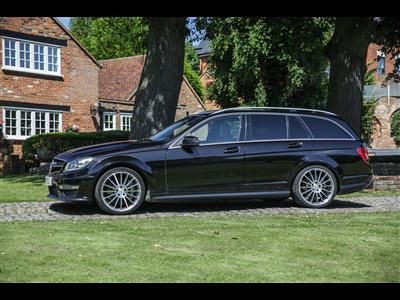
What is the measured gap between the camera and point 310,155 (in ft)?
32.6

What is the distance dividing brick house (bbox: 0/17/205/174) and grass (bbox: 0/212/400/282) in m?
17.3

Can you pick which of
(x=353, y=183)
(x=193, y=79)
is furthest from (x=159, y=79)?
(x=193, y=79)

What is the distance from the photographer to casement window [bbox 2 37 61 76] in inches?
1002

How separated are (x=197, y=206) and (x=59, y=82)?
18.8 meters

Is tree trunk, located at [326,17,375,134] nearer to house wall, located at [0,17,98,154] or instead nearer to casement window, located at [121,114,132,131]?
house wall, located at [0,17,98,154]

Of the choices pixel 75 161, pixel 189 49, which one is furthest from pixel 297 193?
pixel 189 49

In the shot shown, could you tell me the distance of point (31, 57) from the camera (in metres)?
26.2

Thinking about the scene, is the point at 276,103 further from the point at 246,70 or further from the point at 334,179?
the point at 334,179

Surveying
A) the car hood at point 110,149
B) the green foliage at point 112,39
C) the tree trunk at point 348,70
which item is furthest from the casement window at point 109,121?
the car hood at point 110,149

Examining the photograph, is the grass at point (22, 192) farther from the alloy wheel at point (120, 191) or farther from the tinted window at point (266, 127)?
the tinted window at point (266, 127)

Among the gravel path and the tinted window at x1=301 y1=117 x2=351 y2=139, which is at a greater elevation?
the tinted window at x1=301 y1=117 x2=351 y2=139

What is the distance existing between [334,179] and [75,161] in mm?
4353

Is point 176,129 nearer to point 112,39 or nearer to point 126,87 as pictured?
point 126,87

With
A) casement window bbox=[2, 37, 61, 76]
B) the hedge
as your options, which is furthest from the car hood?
casement window bbox=[2, 37, 61, 76]
